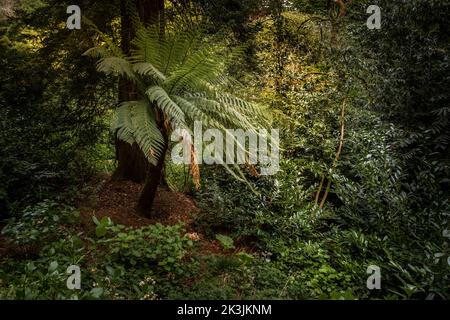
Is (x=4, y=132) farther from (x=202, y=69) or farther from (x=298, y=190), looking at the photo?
Result: (x=298, y=190)

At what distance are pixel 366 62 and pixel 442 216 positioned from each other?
2.54m

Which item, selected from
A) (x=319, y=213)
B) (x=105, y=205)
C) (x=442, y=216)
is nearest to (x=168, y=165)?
(x=105, y=205)

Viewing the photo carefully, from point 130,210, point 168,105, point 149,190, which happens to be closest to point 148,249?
point 149,190

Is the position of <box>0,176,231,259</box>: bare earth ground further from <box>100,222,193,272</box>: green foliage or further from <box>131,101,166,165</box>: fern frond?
<box>131,101,166,165</box>: fern frond

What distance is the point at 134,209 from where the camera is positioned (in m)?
3.47

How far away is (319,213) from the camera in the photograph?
3697 mm

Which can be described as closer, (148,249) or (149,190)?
(148,249)

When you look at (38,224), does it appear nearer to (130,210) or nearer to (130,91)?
(130,210)

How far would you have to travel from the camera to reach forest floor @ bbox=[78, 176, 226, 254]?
3.31 m

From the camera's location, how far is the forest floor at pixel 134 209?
331 cm

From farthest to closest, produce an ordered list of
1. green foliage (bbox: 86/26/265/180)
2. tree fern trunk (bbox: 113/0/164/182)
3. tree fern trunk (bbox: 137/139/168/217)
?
tree fern trunk (bbox: 113/0/164/182)
tree fern trunk (bbox: 137/139/168/217)
green foliage (bbox: 86/26/265/180)

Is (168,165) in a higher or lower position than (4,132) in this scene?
A: lower

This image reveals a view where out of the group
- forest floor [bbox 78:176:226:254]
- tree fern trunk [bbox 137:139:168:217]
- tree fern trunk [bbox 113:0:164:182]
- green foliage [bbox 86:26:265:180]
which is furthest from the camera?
tree fern trunk [bbox 113:0:164:182]

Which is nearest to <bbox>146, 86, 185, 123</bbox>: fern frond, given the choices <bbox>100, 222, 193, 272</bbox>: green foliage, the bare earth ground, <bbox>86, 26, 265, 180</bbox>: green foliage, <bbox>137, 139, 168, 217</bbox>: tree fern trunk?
<bbox>86, 26, 265, 180</bbox>: green foliage
